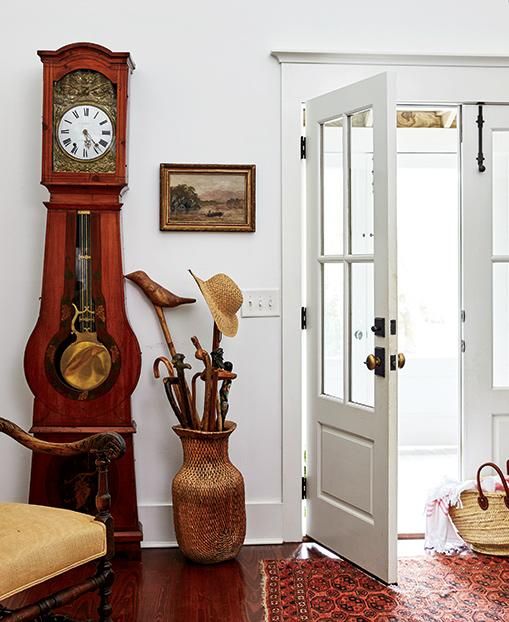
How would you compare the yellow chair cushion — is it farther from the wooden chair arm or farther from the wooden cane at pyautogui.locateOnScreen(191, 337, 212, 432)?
the wooden cane at pyautogui.locateOnScreen(191, 337, 212, 432)

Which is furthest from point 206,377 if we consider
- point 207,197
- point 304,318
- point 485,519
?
point 485,519

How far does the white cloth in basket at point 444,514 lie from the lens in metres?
3.26

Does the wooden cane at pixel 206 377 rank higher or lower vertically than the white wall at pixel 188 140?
lower

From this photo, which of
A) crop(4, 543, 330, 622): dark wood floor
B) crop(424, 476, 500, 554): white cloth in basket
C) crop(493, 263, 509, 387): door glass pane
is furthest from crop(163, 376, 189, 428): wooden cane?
crop(493, 263, 509, 387): door glass pane

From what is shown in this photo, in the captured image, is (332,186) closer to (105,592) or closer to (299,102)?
(299,102)

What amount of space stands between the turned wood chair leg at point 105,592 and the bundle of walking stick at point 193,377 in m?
0.93

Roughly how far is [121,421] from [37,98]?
4.63 feet

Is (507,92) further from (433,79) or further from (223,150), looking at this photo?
(223,150)

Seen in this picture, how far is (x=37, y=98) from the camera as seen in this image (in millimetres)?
3260

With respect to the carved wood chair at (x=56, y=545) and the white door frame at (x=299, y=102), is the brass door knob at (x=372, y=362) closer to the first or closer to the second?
the white door frame at (x=299, y=102)

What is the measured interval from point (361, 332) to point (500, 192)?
97 centimetres

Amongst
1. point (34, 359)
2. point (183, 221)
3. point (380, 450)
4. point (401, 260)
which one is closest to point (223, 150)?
point (183, 221)

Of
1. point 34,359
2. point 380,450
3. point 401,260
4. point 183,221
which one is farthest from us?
point 401,260

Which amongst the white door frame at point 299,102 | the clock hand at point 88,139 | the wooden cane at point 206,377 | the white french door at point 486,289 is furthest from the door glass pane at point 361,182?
the clock hand at point 88,139
